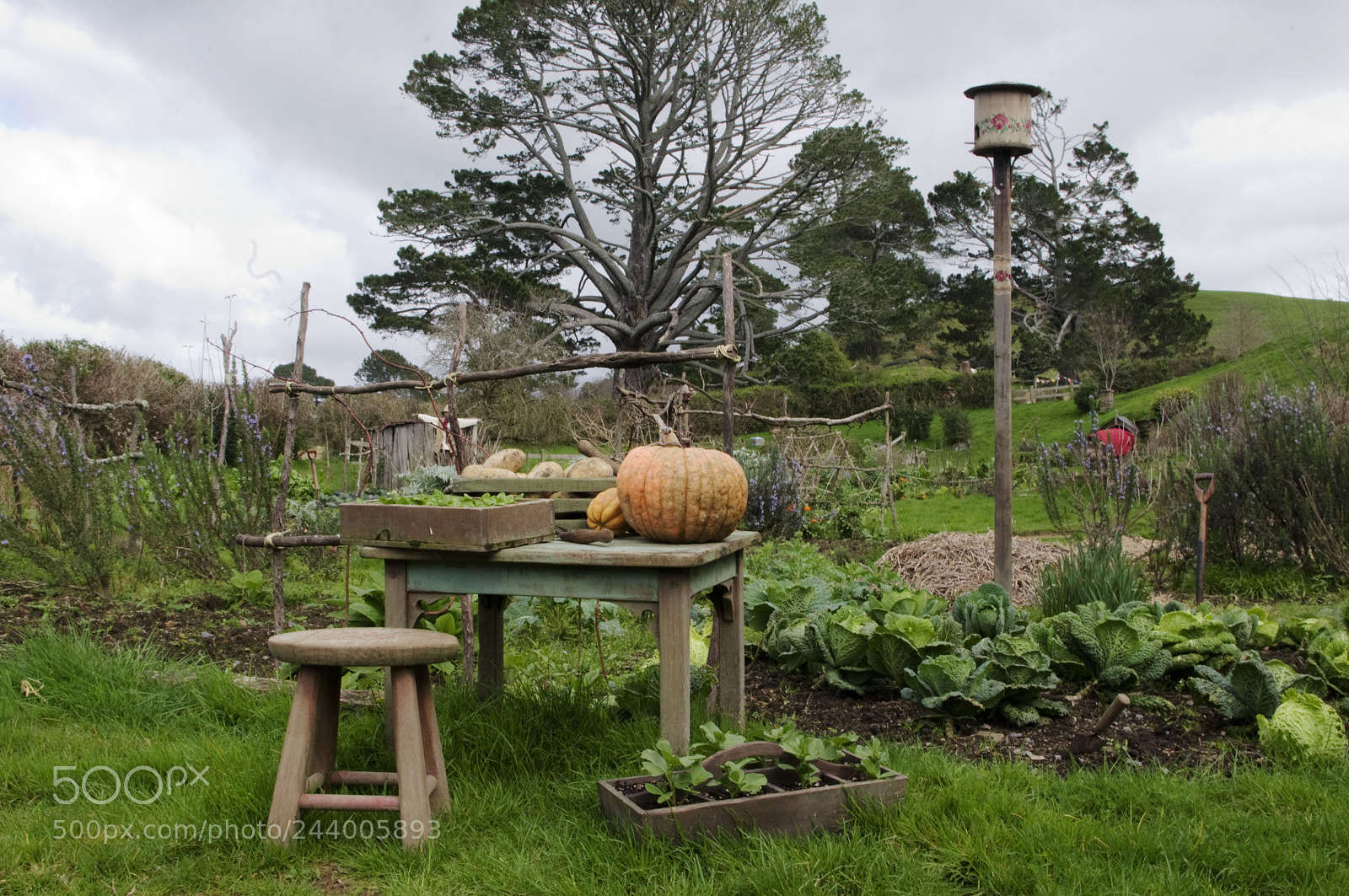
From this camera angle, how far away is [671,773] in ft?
8.13

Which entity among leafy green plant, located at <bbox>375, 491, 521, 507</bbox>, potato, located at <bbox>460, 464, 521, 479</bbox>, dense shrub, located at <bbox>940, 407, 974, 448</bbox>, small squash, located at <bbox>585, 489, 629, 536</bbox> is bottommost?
small squash, located at <bbox>585, 489, 629, 536</bbox>

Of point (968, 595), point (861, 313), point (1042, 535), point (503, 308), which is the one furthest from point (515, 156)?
point (968, 595)

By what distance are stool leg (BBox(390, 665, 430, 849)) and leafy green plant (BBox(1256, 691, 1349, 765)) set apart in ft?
8.78

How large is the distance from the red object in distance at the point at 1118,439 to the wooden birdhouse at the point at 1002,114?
2.63 meters

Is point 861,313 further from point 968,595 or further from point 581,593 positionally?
point 581,593

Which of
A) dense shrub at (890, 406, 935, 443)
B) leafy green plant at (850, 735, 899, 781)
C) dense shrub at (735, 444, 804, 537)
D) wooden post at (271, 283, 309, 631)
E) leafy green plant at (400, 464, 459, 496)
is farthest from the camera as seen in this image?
dense shrub at (890, 406, 935, 443)

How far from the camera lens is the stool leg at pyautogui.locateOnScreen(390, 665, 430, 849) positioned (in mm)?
2514

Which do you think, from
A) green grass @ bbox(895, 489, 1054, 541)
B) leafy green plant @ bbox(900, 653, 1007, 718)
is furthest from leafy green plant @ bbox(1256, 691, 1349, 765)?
green grass @ bbox(895, 489, 1054, 541)

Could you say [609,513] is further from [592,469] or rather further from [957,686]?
[957,686]

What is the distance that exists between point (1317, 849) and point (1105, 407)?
28.3 metres

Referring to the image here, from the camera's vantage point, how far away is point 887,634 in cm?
372

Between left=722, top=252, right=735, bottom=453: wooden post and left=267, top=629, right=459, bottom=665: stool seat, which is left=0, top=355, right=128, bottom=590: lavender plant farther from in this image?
left=722, top=252, right=735, bottom=453: wooden post

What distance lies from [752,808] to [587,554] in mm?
878

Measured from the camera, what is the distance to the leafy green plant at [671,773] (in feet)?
8.03
